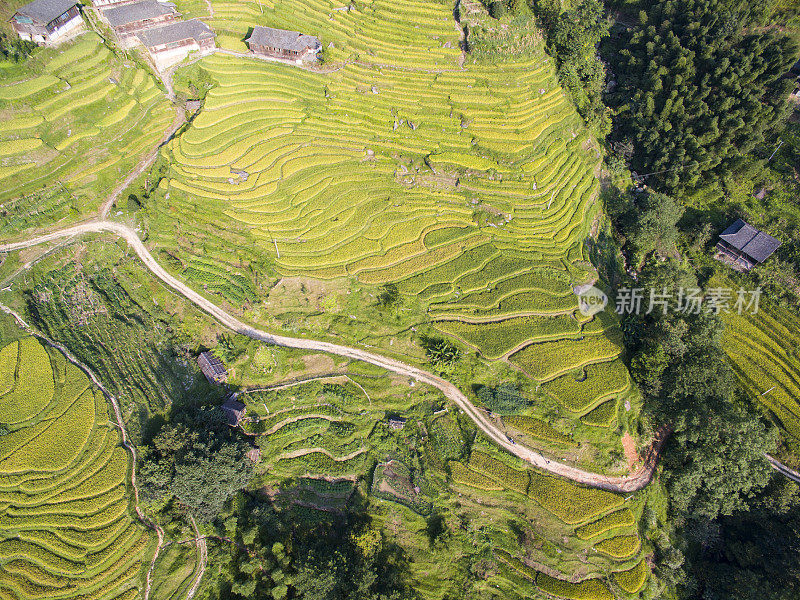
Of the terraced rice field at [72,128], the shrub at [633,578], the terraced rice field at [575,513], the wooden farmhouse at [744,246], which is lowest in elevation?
the shrub at [633,578]

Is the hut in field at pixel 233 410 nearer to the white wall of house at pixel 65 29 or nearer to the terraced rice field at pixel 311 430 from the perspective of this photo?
the terraced rice field at pixel 311 430

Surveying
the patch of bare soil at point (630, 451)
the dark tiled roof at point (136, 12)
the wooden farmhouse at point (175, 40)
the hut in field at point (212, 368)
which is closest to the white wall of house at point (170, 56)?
the wooden farmhouse at point (175, 40)

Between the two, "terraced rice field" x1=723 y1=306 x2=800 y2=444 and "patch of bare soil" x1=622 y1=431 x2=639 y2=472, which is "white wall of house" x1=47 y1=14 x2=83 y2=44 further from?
"terraced rice field" x1=723 y1=306 x2=800 y2=444

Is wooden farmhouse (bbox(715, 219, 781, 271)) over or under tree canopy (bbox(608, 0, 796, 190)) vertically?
under

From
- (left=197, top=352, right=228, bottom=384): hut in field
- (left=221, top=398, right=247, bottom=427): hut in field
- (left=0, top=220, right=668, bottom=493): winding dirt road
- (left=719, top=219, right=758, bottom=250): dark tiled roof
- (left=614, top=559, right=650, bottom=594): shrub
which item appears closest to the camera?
(left=614, top=559, right=650, bottom=594): shrub

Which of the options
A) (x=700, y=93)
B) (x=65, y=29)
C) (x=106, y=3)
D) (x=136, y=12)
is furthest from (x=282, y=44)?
(x=700, y=93)

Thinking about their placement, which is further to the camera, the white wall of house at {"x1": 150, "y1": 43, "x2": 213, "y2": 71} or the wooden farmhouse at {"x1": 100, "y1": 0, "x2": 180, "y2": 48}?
the white wall of house at {"x1": 150, "y1": 43, "x2": 213, "y2": 71}

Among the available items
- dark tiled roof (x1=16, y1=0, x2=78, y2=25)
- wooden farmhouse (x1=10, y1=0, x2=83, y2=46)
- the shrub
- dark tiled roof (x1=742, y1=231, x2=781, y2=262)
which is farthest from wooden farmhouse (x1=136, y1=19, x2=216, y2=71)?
dark tiled roof (x1=742, y1=231, x2=781, y2=262)

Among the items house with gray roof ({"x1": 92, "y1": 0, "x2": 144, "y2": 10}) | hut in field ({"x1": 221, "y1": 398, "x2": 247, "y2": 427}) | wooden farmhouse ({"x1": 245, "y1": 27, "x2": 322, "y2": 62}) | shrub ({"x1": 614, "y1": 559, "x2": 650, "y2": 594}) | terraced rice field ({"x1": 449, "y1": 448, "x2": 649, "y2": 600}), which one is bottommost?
shrub ({"x1": 614, "y1": 559, "x2": 650, "y2": 594})
